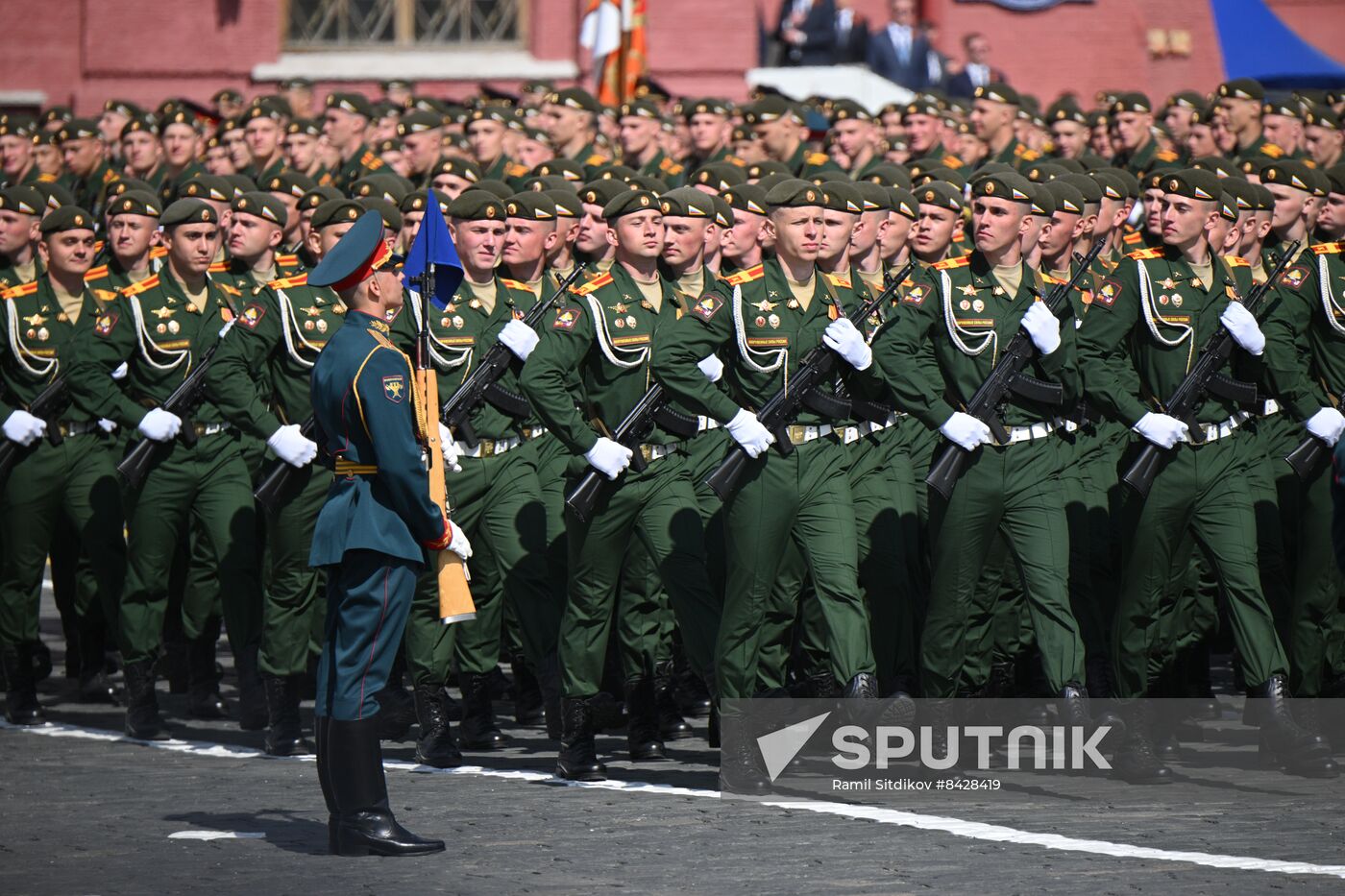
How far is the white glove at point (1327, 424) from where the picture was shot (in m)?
9.52

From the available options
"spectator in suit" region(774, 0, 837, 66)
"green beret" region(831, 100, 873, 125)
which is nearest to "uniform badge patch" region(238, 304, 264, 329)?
"green beret" region(831, 100, 873, 125)

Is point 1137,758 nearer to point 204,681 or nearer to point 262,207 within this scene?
point 204,681

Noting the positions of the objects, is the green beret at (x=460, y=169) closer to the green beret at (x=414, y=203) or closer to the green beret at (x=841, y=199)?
the green beret at (x=414, y=203)

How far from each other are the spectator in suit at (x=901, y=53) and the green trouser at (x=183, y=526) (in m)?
12.2

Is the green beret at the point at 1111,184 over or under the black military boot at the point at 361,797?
over

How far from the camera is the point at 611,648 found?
11156 millimetres

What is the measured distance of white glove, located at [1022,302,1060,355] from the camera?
9484 mm

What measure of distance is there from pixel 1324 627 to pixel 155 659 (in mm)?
4814

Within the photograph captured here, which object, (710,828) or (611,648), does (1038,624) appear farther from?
(611,648)

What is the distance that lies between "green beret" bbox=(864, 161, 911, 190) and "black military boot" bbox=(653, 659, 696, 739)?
9.93 ft

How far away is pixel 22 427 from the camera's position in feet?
35.7

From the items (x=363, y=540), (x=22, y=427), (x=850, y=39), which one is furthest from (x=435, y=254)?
(x=850, y=39)

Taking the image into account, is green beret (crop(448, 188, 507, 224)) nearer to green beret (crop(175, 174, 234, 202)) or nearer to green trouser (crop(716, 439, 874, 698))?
green beret (crop(175, 174, 234, 202))

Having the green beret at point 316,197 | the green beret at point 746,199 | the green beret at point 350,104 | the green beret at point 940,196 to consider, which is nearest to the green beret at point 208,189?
the green beret at point 316,197
